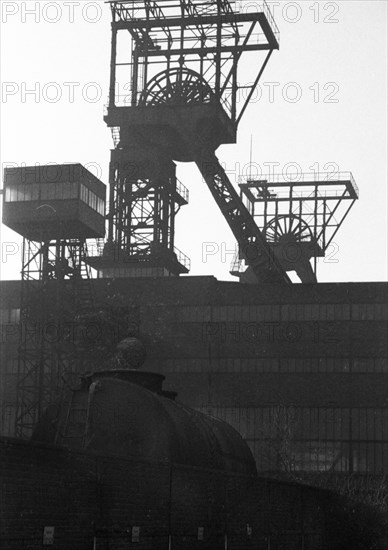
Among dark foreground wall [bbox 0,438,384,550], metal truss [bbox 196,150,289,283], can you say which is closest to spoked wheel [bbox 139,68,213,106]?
metal truss [bbox 196,150,289,283]

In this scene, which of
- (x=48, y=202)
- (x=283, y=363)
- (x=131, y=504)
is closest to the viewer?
(x=131, y=504)

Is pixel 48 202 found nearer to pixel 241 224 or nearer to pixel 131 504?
pixel 241 224

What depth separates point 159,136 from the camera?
61500 mm

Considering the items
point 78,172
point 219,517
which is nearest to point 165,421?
point 219,517

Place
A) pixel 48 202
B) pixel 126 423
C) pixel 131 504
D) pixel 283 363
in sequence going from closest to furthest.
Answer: pixel 131 504, pixel 126 423, pixel 48 202, pixel 283 363

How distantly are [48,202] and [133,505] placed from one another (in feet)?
112

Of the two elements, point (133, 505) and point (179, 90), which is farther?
point (179, 90)

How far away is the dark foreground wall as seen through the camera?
50.0 ft

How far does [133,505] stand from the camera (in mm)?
18531

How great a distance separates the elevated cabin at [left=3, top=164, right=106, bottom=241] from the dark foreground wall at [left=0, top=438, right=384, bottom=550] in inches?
1022

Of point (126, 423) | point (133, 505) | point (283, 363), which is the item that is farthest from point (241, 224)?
point (133, 505)

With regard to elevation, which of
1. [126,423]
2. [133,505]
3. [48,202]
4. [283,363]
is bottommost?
[133,505]

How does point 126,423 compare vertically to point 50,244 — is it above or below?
below

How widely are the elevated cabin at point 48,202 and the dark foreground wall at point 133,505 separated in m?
26.0
